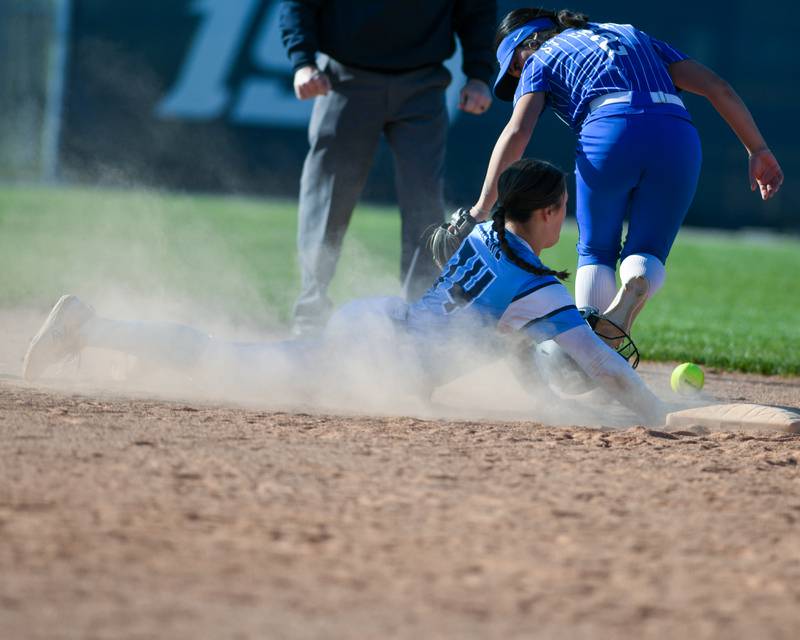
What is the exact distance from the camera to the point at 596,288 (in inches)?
175

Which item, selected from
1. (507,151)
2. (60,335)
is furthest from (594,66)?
(60,335)

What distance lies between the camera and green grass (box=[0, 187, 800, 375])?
689 centimetres

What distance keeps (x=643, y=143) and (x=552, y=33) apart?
0.60 metres

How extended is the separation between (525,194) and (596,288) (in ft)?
2.29

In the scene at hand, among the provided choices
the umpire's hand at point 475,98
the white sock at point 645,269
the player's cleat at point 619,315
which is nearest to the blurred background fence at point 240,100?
the umpire's hand at point 475,98

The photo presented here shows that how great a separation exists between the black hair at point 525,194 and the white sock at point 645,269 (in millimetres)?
470

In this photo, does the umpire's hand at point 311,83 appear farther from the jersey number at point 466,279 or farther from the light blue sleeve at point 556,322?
the light blue sleeve at point 556,322

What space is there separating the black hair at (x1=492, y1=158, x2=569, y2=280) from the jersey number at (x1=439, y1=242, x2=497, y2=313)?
0.10 metres

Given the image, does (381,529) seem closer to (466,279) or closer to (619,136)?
(466,279)

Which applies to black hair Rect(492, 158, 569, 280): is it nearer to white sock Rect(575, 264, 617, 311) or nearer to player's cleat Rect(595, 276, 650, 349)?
player's cleat Rect(595, 276, 650, 349)

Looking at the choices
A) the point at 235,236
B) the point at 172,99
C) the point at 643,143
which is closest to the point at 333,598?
the point at 643,143

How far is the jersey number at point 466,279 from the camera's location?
3.88 metres

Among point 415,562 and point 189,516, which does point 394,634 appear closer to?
point 415,562

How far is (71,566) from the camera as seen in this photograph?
2211mm
